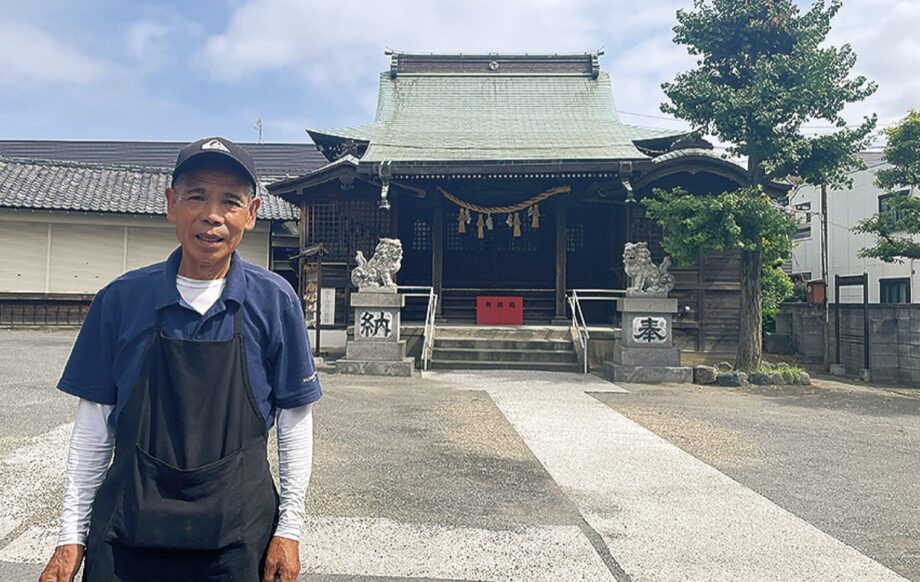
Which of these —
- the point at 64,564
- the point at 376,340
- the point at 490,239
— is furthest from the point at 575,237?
the point at 64,564

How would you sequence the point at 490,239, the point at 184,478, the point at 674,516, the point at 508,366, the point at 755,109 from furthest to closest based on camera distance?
the point at 490,239
the point at 508,366
the point at 755,109
the point at 674,516
the point at 184,478

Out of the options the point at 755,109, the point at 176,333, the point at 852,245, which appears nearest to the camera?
the point at 176,333

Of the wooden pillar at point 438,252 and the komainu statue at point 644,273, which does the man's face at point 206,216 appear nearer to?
the komainu statue at point 644,273

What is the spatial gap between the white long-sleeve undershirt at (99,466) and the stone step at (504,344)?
9.88m

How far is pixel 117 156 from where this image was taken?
2895 centimetres

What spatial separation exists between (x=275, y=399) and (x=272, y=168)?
27741 mm

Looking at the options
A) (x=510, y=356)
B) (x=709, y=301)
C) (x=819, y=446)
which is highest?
(x=709, y=301)

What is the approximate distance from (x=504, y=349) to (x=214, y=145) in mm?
10042

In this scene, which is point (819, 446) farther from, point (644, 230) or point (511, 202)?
point (511, 202)

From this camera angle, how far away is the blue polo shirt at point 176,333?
157 centimetres

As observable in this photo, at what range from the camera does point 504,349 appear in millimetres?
11422

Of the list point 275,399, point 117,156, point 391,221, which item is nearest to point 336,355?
point 391,221

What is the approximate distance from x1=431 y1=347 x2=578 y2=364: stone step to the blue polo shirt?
9596 mm

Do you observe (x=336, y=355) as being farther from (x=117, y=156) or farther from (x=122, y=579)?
(x=117, y=156)
